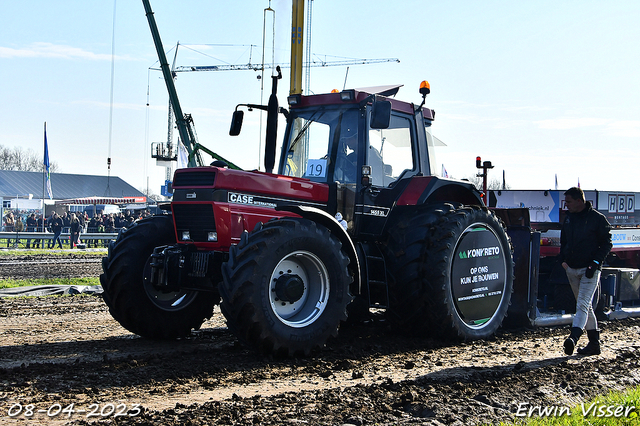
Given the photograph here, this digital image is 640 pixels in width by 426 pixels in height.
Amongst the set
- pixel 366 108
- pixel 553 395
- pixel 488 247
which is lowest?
pixel 553 395

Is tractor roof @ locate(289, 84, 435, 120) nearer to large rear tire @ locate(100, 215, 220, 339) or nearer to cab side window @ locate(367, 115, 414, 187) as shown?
cab side window @ locate(367, 115, 414, 187)

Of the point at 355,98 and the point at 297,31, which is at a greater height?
the point at 297,31

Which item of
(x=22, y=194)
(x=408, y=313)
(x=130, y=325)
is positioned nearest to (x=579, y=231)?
(x=408, y=313)

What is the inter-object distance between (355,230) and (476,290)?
1.58 meters

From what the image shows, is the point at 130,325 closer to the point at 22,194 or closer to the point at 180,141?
the point at 180,141

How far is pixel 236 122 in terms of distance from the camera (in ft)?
24.8

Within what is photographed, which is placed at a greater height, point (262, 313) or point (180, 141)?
point (180, 141)

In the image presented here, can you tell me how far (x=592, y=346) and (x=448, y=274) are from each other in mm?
1695

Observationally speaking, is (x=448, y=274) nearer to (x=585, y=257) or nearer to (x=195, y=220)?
(x=585, y=257)

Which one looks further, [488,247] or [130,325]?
[488,247]

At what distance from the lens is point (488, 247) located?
764cm

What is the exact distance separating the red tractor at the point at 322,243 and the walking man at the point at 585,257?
38.6 inches

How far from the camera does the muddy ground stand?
14.2 ft

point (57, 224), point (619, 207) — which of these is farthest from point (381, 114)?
point (57, 224)
